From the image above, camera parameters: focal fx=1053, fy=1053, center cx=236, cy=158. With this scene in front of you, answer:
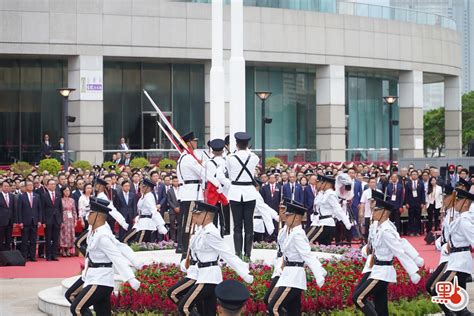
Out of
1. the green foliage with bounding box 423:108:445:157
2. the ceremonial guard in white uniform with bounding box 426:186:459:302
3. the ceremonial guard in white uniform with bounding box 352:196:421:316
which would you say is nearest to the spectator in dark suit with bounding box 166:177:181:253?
the ceremonial guard in white uniform with bounding box 426:186:459:302

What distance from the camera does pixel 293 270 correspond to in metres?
13.6

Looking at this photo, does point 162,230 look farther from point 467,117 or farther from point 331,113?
point 467,117

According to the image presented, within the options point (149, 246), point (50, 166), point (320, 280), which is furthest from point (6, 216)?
point (320, 280)

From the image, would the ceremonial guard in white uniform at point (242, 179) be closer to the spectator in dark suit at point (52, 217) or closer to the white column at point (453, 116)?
the spectator in dark suit at point (52, 217)

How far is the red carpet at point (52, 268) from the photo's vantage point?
22469mm

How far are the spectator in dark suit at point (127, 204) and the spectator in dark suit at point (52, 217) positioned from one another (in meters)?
1.58

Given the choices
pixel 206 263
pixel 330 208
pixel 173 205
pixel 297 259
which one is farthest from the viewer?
pixel 173 205

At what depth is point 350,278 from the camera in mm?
16969

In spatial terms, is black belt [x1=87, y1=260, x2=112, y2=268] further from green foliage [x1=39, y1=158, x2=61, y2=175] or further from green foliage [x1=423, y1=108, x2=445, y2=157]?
green foliage [x1=423, y1=108, x2=445, y2=157]

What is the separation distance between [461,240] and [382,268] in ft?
6.78

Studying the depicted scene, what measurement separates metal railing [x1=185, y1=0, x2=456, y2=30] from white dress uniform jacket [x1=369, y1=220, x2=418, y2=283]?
33.0 meters

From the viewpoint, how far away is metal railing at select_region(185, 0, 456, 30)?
48.0m

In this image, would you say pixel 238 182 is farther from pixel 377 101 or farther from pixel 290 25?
pixel 377 101

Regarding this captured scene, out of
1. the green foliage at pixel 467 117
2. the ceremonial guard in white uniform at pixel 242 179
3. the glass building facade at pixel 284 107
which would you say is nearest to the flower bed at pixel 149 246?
the ceremonial guard in white uniform at pixel 242 179
